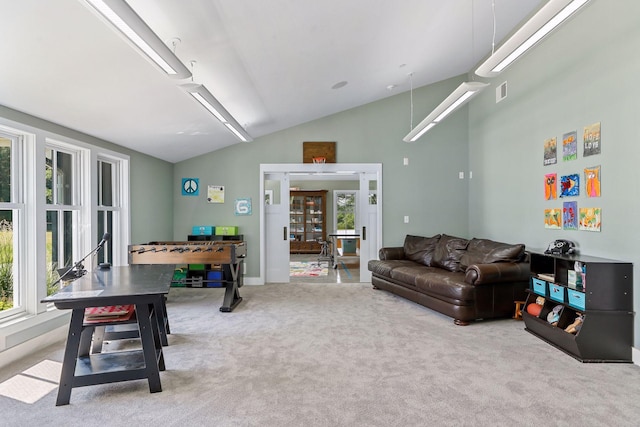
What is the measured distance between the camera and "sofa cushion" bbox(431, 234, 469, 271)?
5.05 meters

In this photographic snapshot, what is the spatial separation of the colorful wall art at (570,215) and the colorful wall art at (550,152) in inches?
21.5

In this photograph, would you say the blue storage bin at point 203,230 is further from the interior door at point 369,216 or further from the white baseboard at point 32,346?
the white baseboard at point 32,346

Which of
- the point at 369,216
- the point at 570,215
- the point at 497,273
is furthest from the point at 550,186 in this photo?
the point at 369,216

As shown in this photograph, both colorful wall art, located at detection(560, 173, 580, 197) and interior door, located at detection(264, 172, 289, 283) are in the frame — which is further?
interior door, located at detection(264, 172, 289, 283)

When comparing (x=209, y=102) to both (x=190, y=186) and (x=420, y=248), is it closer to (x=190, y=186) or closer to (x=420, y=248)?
(x=190, y=186)

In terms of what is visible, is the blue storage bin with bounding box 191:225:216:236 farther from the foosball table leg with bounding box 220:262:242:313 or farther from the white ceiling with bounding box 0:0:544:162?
the foosball table leg with bounding box 220:262:242:313

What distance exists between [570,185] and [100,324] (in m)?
4.52

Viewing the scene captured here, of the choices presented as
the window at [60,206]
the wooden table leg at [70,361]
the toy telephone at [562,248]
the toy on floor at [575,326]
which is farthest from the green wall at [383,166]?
the wooden table leg at [70,361]

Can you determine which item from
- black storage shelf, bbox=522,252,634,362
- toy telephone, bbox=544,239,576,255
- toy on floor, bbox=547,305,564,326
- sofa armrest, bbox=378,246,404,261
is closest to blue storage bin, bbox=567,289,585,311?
black storage shelf, bbox=522,252,634,362

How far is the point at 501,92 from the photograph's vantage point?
17.1 feet

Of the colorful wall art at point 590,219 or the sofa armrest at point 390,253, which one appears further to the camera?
the sofa armrest at point 390,253

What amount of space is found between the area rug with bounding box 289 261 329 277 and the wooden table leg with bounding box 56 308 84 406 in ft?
16.7

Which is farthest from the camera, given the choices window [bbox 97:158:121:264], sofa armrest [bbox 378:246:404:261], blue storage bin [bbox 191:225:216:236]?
blue storage bin [bbox 191:225:216:236]

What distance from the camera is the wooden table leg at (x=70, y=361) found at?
2326 mm
